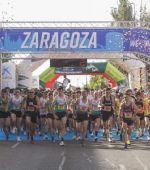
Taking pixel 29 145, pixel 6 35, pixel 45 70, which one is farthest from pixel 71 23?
pixel 45 70

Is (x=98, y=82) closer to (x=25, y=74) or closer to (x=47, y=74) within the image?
(x=47, y=74)

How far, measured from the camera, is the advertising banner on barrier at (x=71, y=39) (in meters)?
24.5

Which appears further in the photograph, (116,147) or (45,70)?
(45,70)

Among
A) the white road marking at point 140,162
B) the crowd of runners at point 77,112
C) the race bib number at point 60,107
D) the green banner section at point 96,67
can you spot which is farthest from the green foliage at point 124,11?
the white road marking at point 140,162

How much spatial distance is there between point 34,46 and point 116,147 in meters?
8.28

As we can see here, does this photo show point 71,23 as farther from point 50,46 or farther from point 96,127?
point 96,127

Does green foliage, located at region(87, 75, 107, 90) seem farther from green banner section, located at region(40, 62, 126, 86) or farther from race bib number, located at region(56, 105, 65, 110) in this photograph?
race bib number, located at region(56, 105, 65, 110)

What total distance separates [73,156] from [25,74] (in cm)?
2082

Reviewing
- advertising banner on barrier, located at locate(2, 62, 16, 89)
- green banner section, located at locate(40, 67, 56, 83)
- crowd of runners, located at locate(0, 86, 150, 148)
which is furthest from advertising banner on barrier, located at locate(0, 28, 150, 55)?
green banner section, located at locate(40, 67, 56, 83)

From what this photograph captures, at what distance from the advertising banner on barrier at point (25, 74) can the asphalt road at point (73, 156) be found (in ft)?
50.8

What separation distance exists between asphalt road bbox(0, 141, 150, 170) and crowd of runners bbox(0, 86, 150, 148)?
2.13ft

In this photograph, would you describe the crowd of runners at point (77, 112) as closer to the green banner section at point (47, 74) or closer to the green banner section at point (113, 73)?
the green banner section at point (113, 73)

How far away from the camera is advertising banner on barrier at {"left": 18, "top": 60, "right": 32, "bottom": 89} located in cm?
3459

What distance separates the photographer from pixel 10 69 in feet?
105
